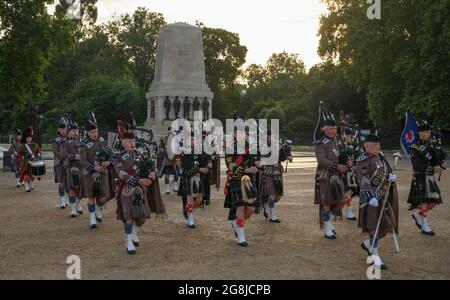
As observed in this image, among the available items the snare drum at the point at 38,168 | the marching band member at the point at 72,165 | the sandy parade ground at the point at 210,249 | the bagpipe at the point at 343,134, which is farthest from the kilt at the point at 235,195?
the snare drum at the point at 38,168

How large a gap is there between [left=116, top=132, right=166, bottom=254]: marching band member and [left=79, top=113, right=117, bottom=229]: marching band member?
6.58 ft

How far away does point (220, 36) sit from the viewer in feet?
220

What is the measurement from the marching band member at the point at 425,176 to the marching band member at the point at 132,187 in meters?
5.41

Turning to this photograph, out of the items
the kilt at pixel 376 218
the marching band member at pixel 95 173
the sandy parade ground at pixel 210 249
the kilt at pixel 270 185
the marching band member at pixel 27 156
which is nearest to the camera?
the sandy parade ground at pixel 210 249

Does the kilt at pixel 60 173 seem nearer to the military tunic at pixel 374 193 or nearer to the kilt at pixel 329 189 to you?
the kilt at pixel 329 189

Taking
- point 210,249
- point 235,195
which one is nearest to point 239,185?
point 235,195

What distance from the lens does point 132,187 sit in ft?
28.7

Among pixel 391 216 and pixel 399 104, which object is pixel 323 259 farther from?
pixel 399 104

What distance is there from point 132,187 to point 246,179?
2146mm

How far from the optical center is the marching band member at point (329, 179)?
9.83 meters

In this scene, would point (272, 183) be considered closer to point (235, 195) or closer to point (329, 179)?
point (329, 179)

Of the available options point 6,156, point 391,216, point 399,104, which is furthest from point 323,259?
point 399,104

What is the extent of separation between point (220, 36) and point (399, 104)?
3626 centimetres

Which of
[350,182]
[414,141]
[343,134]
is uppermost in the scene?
[343,134]
